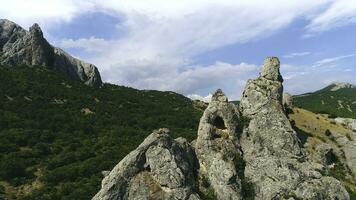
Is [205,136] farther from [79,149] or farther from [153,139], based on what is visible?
[79,149]

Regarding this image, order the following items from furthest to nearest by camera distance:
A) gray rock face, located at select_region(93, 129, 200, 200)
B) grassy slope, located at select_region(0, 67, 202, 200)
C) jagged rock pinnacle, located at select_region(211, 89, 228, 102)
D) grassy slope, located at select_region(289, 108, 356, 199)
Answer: grassy slope, located at select_region(0, 67, 202, 200)
grassy slope, located at select_region(289, 108, 356, 199)
jagged rock pinnacle, located at select_region(211, 89, 228, 102)
gray rock face, located at select_region(93, 129, 200, 200)

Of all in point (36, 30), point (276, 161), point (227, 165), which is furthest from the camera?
point (36, 30)

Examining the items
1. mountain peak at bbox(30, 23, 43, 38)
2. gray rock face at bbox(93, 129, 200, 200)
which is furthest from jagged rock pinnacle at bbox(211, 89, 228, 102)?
mountain peak at bbox(30, 23, 43, 38)

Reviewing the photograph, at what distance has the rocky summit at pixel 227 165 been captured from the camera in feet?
114

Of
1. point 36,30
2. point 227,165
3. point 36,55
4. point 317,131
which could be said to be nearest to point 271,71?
point 317,131

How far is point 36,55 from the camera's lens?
157375 mm

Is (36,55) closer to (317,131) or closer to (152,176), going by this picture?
(317,131)

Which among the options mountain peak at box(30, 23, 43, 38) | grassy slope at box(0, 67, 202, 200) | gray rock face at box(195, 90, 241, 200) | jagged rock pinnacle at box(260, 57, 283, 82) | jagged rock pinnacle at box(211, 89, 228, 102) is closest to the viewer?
gray rock face at box(195, 90, 241, 200)

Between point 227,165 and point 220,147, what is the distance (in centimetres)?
254

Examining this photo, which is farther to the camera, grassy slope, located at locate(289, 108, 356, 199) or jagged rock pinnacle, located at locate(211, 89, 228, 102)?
grassy slope, located at locate(289, 108, 356, 199)

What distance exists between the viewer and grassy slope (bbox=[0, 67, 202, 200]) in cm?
7706

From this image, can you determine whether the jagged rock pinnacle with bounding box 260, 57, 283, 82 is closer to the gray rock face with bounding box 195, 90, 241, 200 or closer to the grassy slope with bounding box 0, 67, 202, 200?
the gray rock face with bounding box 195, 90, 241, 200

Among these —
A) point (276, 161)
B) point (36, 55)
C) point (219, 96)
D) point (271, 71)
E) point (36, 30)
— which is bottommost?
point (276, 161)

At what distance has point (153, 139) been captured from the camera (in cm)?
3684
